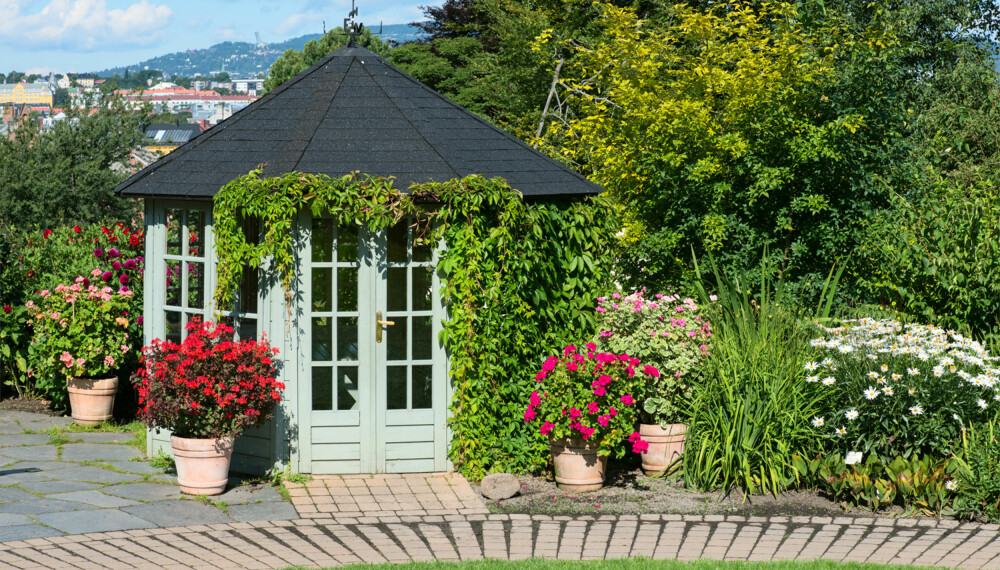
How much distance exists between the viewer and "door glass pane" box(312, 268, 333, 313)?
7469 mm

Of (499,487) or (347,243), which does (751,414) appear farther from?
(347,243)

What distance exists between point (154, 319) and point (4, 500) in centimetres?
191

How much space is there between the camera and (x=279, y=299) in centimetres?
745

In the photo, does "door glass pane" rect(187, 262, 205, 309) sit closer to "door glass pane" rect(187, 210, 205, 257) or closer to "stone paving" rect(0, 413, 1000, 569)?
"door glass pane" rect(187, 210, 205, 257)

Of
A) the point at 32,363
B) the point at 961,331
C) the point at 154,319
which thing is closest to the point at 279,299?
the point at 154,319

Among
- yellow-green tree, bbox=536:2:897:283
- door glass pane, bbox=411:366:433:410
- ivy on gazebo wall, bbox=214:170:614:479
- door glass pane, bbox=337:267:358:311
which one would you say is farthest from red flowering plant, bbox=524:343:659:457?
yellow-green tree, bbox=536:2:897:283

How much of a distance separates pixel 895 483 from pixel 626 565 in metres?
2.28

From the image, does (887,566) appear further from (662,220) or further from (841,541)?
(662,220)

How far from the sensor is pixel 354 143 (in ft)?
25.7

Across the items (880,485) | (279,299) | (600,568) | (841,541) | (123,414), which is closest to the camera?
(600,568)

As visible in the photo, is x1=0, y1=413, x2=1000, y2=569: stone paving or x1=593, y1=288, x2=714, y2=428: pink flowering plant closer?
x1=0, y1=413, x2=1000, y2=569: stone paving

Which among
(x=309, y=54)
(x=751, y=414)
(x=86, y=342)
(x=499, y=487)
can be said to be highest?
(x=309, y=54)

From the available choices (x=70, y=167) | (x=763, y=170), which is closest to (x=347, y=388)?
(x=763, y=170)

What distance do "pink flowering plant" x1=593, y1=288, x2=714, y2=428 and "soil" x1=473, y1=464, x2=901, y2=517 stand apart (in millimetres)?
633
